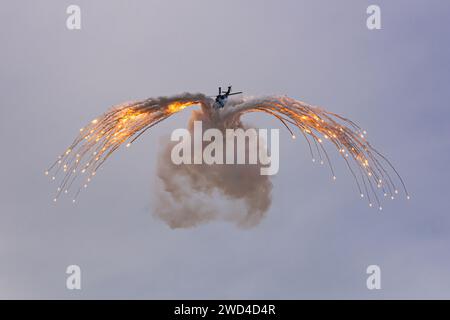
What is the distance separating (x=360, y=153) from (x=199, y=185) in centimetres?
1046

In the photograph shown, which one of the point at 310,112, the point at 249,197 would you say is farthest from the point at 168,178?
the point at 310,112

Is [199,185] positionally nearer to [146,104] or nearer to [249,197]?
[249,197]

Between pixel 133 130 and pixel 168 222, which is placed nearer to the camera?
pixel 133 130

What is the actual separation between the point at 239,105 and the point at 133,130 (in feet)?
20.3

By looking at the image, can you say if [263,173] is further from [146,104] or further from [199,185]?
[146,104]

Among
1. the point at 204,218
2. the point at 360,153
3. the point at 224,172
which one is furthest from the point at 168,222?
the point at 360,153

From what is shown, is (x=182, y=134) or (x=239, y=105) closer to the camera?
(x=239, y=105)

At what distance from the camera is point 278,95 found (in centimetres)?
3328

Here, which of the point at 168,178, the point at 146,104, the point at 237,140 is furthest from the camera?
the point at 168,178

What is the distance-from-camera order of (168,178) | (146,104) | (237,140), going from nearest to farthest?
(146,104) < (237,140) < (168,178)

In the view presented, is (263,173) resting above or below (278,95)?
below

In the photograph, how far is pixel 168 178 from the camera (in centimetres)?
3869

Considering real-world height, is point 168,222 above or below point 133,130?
below

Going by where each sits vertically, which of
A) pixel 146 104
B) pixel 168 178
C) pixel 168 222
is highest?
pixel 146 104
